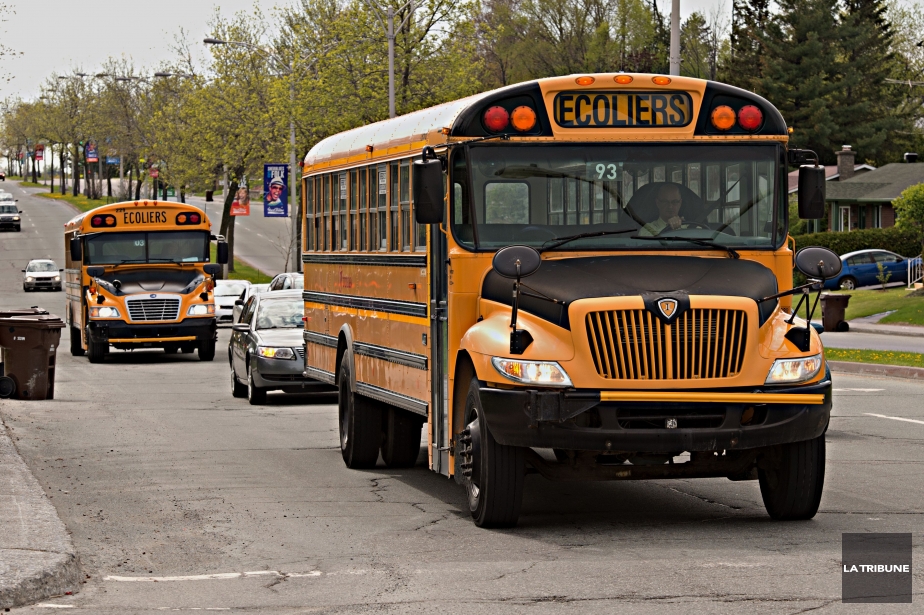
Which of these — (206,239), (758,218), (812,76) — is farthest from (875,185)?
(758,218)

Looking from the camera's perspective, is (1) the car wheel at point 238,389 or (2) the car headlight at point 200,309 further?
(2) the car headlight at point 200,309

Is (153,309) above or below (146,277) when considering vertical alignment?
below

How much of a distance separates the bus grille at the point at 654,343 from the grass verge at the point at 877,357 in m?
16.3

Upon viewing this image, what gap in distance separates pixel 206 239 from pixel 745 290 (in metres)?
22.6

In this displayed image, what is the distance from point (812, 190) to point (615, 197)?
134 centimetres

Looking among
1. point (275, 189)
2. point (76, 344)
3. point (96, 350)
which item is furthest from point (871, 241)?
point (96, 350)

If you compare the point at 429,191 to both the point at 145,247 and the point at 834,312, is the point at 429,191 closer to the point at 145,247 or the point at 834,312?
the point at 145,247

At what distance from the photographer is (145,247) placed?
3077 centimetres

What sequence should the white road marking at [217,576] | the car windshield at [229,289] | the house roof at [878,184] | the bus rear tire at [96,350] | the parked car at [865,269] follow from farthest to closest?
the house roof at [878,184] → the parked car at [865,269] → the car windshield at [229,289] → the bus rear tire at [96,350] → the white road marking at [217,576]

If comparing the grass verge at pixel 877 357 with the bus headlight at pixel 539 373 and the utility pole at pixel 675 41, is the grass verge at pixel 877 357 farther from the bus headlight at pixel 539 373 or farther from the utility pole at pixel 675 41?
the bus headlight at pixel 539 373

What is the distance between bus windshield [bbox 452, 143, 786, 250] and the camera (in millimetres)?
10117

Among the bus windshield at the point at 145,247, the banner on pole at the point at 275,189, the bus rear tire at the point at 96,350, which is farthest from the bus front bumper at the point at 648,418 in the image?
the banner on pole at the point at 275,189

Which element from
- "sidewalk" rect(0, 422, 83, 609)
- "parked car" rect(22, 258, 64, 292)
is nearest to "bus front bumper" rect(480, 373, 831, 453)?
"sidewalk" rect(0, 422, 83, 609)

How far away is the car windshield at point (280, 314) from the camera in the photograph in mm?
21422
